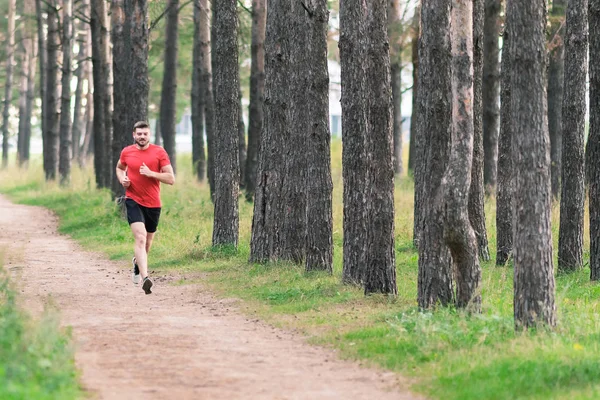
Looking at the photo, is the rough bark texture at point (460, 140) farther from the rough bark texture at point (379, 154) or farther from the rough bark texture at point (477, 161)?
the rough bark texture at point (477, 161)

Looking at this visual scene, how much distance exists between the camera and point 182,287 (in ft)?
48.6

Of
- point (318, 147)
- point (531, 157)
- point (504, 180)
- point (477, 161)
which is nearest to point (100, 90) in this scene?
point (477, 161)

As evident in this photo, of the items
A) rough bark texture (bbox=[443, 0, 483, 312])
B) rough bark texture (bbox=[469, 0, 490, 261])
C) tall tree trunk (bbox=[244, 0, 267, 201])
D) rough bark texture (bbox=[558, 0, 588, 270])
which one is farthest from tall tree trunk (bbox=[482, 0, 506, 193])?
rough bark texture (bbox=[443, 0, 483, 312])

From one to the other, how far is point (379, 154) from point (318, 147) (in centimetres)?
197

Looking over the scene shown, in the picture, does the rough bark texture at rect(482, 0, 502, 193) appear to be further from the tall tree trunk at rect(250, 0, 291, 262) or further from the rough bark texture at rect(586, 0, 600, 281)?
the rough bark texture at rect(586, 0, 600, 281)

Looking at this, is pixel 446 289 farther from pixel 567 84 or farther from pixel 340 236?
pixel 340 236

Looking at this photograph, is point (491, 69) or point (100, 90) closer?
point (491, 69)

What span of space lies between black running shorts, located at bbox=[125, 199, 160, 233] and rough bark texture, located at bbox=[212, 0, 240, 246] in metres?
3.86

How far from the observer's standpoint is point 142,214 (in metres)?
14.0

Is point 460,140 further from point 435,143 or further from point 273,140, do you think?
point 273,140

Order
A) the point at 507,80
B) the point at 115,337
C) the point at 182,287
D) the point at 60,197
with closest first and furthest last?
the point at 115,337 < the point at 182,287 < the point at 507,80 < the point at 60,197

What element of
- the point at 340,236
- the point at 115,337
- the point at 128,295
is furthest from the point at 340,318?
the point at 340,236

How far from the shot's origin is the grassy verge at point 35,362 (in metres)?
6.61

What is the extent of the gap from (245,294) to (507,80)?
17.7 ft
